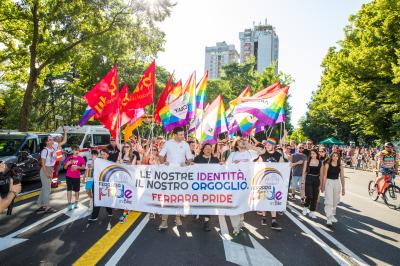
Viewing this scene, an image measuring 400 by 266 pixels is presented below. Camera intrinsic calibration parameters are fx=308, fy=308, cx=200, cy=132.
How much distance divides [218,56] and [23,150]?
521ft

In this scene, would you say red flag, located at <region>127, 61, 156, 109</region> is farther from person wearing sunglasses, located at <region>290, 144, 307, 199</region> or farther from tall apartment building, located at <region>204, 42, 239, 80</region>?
tall apartment building, located at <region>204, 42, 239, 80</region>

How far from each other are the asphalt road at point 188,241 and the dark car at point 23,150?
3774 millimetres

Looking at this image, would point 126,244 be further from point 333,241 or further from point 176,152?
point 333,241

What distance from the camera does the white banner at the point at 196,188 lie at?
6.58 metres

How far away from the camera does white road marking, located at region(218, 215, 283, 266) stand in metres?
4.91

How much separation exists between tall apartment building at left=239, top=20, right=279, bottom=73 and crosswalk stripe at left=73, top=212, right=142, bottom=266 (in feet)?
460

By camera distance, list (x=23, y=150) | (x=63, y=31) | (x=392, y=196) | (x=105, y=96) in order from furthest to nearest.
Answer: (x=63, y=31), (x=23, y=150), (x=392, y=196), (x=105, y=96)

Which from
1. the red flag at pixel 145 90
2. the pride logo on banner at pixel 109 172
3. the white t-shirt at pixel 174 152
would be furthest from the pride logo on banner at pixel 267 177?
the red flag at pixel 145 90

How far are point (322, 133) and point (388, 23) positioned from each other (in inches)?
1328

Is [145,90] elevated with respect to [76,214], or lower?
elevated

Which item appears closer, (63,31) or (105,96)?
(105,96)

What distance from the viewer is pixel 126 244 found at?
18.2 feet

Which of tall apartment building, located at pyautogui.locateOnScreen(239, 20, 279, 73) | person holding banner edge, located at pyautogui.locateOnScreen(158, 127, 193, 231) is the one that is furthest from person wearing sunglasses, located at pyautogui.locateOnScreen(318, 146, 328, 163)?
tall apartment building, located at pyautogui.locateOnScreen(239, 20, 279, 73)

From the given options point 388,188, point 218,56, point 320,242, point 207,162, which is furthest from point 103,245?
point 218,56
